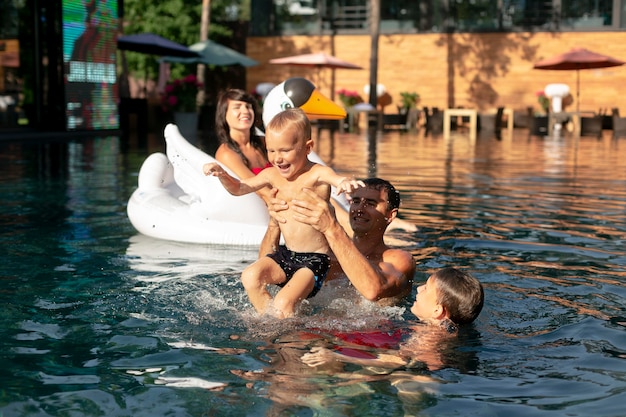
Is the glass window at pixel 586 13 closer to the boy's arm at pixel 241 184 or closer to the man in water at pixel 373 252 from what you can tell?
the man in water at pixel 373 252

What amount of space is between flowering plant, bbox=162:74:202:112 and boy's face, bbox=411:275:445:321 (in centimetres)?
2069

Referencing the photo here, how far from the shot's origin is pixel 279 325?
427cm

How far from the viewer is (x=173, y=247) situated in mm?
6812

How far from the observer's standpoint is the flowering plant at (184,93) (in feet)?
79.8

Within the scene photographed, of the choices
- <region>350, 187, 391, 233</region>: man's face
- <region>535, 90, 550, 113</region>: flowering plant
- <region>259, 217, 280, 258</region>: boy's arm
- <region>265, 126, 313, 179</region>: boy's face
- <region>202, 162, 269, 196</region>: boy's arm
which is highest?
<region>535, 90, 550, 113</region>: flowering plant

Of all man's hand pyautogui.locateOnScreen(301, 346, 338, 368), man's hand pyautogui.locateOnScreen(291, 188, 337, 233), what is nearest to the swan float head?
man's hand pyautogui.locateOnScreen(291, 188, 337, 233)

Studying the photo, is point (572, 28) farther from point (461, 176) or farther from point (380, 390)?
point (380, 390)

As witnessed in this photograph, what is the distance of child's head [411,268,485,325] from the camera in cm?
418

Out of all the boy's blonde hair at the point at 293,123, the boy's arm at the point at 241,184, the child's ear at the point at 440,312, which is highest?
the boy's blonde hair at the point at 293,123

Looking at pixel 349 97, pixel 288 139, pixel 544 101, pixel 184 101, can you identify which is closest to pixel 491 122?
pixel 544 101

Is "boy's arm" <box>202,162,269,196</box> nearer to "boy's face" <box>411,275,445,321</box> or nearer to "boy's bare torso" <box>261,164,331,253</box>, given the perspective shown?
"boy's bare torso" <box>261,164,331,253</box>

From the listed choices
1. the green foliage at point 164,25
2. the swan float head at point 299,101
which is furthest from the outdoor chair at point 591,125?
the swan float head at point 299,101

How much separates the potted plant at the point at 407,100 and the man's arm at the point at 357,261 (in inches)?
946

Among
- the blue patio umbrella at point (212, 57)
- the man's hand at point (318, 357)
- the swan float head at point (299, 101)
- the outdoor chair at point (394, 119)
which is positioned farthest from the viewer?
the outdoor chair at point (394, 119)
